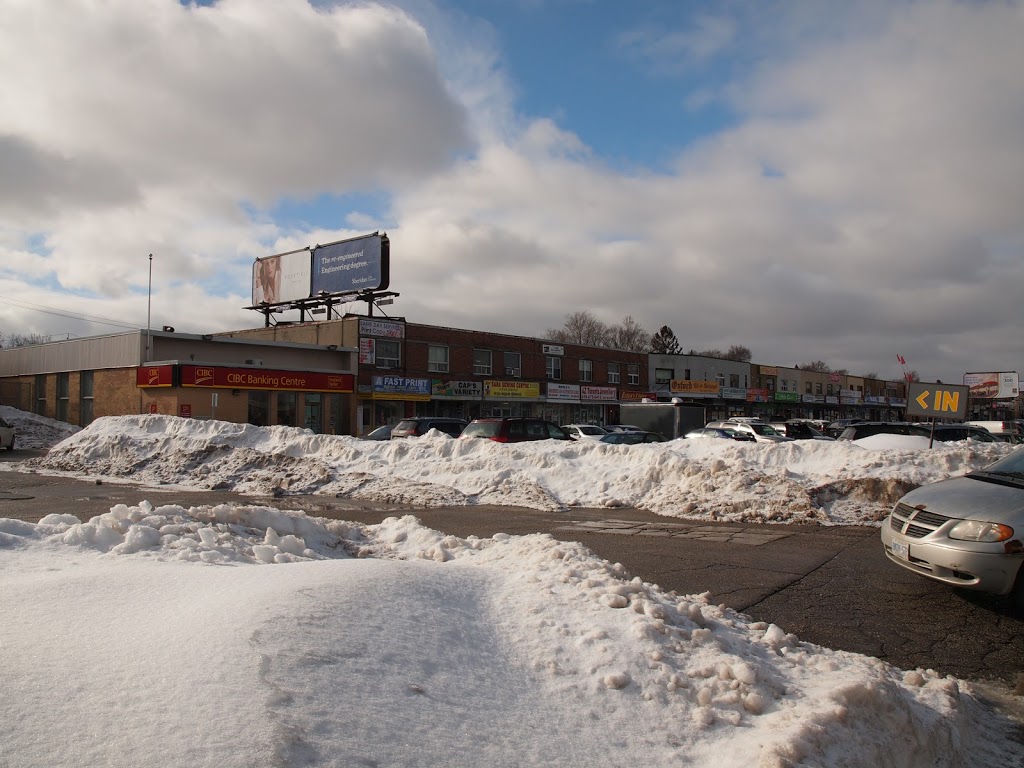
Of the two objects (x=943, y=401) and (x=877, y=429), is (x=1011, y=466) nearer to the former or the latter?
(x=943, y=401)

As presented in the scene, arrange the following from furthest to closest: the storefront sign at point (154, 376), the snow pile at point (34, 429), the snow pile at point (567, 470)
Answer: the storefront sign at point (154, 376), the snow pile at point (34, 429), the snow pile at point (567, 470)

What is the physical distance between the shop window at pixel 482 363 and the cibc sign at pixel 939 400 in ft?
114

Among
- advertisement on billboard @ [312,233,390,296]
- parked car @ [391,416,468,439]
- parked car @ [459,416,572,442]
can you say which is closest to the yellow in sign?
parked car @ [459,416,572,442]

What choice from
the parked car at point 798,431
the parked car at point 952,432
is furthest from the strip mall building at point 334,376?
the parked car at point 952,432

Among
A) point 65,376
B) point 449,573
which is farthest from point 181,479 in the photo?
point 65,376

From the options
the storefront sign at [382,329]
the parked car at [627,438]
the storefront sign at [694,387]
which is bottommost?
the parked car at [627,438]

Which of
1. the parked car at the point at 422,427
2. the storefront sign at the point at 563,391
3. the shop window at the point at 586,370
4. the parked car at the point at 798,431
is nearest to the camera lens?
Result: the parked car at the point at 422,427

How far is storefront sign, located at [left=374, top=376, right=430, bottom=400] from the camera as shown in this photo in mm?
43250

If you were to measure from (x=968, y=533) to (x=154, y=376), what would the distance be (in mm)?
35451

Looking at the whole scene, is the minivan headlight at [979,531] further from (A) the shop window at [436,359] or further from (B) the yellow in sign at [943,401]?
(A) the shop window at [436,359]

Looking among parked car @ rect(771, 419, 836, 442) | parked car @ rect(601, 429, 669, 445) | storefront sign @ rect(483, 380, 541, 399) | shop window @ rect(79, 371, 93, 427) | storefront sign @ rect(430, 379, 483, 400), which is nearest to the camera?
parked car @ rect(601, 429, 669, 445)

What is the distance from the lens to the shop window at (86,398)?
40.5m

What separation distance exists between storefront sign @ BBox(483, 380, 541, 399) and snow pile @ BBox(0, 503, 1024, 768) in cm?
4325

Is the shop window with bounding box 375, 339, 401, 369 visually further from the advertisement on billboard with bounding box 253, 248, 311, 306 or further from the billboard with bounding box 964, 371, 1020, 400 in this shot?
the billboard with bounding box 964, 371, 1020, 400
